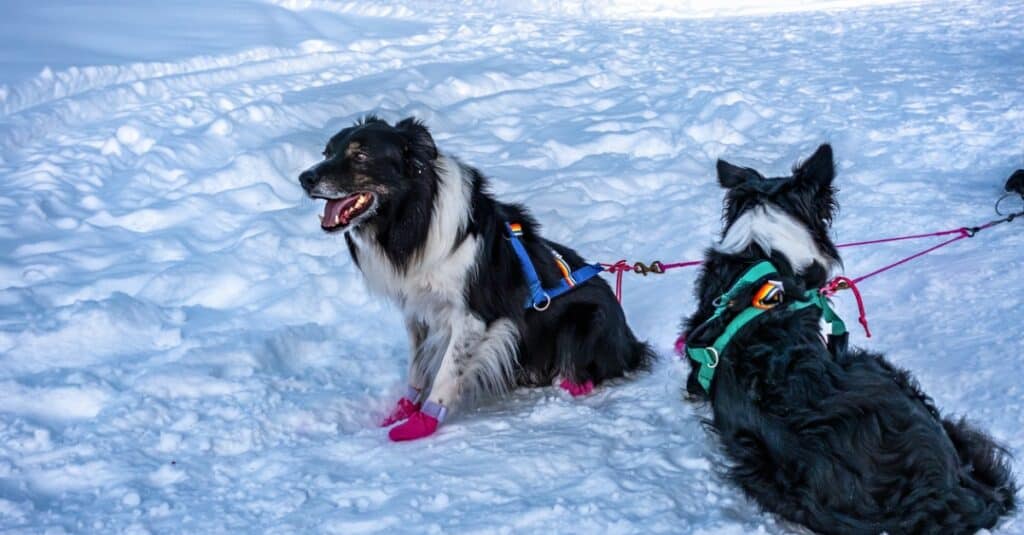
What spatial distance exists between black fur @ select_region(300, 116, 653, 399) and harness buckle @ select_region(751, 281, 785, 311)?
131 centimetres

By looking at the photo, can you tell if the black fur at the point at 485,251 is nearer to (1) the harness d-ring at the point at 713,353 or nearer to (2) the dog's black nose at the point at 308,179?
(2) the dog's black nose at the point at 308,179

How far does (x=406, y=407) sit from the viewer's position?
4277 millimetres

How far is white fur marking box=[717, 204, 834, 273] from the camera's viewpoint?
3436 millimetres

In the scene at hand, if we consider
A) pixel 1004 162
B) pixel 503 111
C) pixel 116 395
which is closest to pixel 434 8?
pixel 503 111

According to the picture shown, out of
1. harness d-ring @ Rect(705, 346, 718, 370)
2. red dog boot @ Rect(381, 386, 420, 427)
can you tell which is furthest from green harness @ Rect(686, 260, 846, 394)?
red dog boot @ Rect(381, 386, 420, 427)

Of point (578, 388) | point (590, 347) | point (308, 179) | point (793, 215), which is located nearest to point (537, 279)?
point (590, 347)

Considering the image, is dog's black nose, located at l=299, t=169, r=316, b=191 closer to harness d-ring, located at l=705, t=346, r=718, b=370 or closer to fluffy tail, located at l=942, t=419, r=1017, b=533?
harness d-ring, located at l=705, t=346, r=718, b=370

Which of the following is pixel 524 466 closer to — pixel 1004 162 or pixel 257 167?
pixel 257 167

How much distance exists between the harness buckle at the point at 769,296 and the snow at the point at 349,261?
0.67 meters

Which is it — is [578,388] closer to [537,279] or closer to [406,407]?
[537,279]

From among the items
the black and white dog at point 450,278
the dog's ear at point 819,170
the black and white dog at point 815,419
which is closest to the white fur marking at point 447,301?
the black and white dog at point 450,278

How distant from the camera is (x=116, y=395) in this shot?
4.07 meters

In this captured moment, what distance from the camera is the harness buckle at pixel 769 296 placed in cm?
318

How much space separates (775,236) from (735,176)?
1.37 feet
